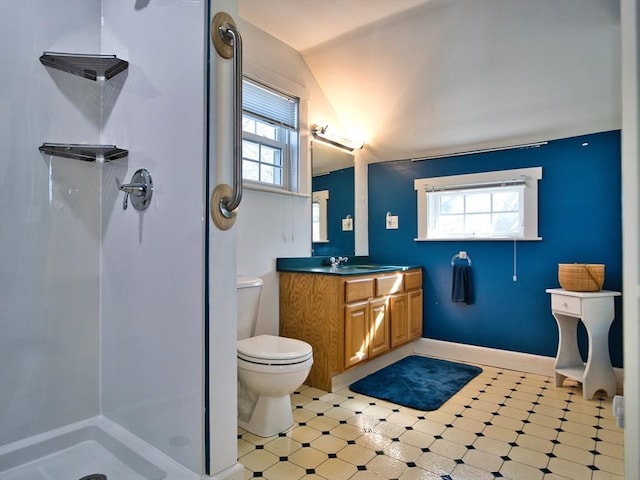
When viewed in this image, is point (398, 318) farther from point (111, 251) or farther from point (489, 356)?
point (111, 251)

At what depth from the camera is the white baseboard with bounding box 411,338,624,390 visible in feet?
9.91

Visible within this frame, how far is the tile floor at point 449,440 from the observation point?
1.71 metres

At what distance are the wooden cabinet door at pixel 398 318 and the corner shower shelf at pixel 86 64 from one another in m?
2.37

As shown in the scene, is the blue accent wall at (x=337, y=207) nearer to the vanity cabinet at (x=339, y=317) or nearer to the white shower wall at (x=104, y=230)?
the vanity cabinet at (x=339, y=317)

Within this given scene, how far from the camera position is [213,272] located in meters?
1.38

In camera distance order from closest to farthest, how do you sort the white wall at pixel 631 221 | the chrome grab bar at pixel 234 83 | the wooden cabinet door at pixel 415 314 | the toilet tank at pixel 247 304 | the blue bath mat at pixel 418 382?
the white wall at pixel 631 221, the chrome grab bar at pixel 234 83, the toilet tank at pixel 247 304, the blue bath mat at pixel 418 382, the wooden cabinet door at pixel 415 314

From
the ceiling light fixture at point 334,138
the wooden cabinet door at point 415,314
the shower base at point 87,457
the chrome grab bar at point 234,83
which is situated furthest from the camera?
the wooden cabinet door at point 415,314

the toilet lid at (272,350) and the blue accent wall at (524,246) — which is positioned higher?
the blue accent wall at (524,246)

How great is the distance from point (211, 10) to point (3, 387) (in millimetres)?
1692

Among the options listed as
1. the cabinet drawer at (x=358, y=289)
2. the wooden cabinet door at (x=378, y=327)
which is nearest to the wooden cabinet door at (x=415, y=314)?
the wooden cabinet door at (x=378, y=327)

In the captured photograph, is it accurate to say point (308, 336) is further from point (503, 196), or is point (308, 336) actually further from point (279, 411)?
point (503, 196)

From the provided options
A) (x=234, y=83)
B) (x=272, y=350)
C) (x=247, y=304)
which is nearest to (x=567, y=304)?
(x=272, y=350)

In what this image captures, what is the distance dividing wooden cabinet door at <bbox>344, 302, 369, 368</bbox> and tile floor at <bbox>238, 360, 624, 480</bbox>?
26 cm

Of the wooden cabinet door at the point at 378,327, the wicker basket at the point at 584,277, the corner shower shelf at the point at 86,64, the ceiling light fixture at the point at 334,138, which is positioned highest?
the ceiling light fixture at the point at 334,138
